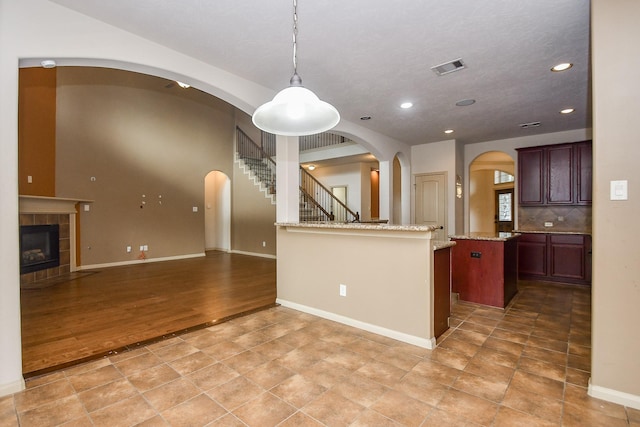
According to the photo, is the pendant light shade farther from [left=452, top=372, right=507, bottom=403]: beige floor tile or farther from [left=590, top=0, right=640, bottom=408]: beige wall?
[left=452, top=372, right=507, bottom=403]: beige floor tile

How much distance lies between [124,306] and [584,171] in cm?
766

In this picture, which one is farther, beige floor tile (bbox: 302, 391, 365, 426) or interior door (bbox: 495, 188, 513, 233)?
interior door (bbox: 495, 188, 513, 233)

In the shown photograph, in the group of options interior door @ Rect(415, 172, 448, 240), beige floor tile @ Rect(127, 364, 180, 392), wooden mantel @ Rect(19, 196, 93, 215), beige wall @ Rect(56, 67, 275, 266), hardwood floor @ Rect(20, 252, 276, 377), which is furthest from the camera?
interior door @ Rect(415, 172, 448, 240)

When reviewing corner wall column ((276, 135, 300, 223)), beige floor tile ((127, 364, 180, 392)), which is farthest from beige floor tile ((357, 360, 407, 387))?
corner wall column ((276, 135, 300, 223))

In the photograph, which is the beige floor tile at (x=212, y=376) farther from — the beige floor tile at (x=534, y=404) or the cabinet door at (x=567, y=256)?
the cabinet door at (x=567, y=256)

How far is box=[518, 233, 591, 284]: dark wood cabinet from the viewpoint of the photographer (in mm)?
5238

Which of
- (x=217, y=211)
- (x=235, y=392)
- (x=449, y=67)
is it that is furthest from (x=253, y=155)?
(x=235, y=392)

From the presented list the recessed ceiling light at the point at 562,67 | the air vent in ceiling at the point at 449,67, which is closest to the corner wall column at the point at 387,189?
the air vent in ceiling at the point at 449,67

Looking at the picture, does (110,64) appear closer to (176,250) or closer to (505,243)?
(505,243)

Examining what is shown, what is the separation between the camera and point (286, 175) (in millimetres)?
4094

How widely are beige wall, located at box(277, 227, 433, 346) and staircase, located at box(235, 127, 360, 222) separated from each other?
402cm

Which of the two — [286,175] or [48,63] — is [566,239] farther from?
[48,63]

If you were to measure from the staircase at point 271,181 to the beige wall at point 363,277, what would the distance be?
402cm

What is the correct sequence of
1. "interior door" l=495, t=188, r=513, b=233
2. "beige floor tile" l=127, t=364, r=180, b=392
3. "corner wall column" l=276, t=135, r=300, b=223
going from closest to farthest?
"beige floor tile" l=127, t=364, r=180, b=392
"corner wall column" l=276, t=135, r=300, b=223
"interior door" l=495, t=188, r=513, b=233
